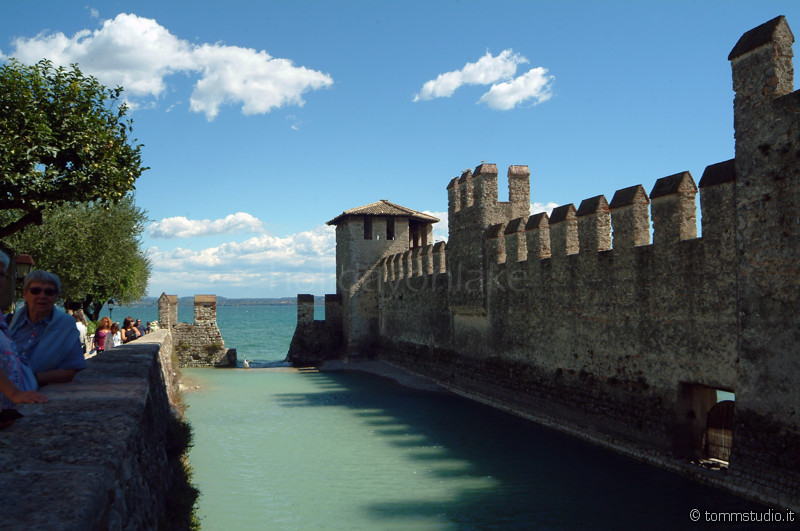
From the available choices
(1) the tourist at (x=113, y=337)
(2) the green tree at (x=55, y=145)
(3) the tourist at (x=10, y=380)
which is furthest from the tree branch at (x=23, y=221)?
(3) the tourist at (x=10, y=380)

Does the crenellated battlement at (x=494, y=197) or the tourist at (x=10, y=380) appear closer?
the tourist at (x=10, y=380)

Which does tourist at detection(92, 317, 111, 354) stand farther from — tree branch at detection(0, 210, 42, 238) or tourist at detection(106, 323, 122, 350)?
tree branch at detection(0, 210, 42, 238)

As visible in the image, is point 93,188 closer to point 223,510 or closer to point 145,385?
point 223,510

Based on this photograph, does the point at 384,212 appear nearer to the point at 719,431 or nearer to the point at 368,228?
the point at 368,228

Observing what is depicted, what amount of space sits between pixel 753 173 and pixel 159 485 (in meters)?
6.93

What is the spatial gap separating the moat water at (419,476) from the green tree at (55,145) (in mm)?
5065

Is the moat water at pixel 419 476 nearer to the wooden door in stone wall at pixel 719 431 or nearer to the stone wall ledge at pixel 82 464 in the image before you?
the wooden door in stone wall at pixel 719 431

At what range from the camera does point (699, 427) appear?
856cm

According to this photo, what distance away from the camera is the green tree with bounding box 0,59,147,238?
1047 centimetres

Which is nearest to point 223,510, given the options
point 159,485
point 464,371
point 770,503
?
point 159,485

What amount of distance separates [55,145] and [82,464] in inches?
411

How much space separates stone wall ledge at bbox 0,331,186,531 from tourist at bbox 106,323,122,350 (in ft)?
28.5

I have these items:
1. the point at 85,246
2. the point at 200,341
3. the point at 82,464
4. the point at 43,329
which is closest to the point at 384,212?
the point at 200,341

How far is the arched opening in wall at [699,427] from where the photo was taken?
8523 mm
